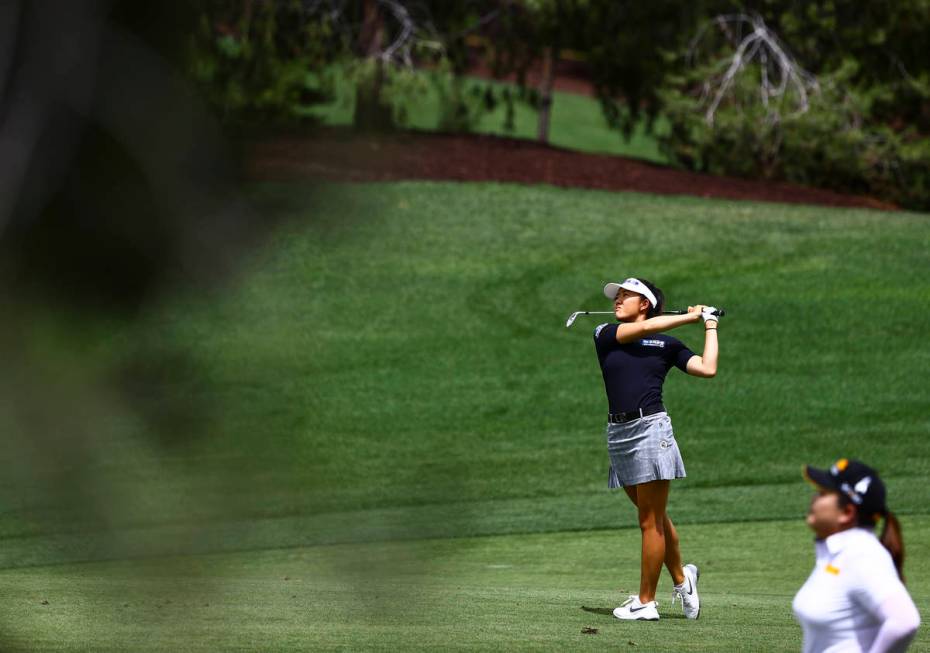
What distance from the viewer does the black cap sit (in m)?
3.59

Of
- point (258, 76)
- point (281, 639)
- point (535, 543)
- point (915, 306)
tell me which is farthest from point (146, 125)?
point (915, 306)

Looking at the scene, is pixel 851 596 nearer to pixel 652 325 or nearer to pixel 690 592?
pixel 652 325

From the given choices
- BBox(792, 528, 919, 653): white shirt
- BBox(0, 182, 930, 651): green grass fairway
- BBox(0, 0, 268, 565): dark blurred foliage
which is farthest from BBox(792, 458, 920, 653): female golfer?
BBox(0, 0, 268, 565): dark blurred foliage

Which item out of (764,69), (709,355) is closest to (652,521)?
(709,355)

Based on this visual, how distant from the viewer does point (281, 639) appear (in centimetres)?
554

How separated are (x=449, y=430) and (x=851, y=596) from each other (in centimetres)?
302

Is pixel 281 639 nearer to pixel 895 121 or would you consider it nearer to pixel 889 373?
pixel 889 373

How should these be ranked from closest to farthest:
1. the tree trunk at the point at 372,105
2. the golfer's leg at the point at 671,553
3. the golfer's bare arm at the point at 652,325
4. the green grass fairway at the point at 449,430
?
1. the green grass fairway at the point at 449,430
2. the tree trunk at the point at 372,105
3. the golfer's bare arm at the point at 652,325
4. the golfer's leg at the point at 671,553

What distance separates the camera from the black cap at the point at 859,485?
3586 mm

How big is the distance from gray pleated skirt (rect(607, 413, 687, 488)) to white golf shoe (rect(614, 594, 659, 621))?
0.60 meters

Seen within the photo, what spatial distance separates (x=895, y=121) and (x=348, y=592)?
2575 cm

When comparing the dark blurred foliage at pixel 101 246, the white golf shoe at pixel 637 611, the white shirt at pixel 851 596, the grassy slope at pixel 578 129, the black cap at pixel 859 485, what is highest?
the dark blurred foliage at pixel 101 246

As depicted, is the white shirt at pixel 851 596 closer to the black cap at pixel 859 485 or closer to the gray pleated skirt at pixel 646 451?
the black cap at pixel 859 485

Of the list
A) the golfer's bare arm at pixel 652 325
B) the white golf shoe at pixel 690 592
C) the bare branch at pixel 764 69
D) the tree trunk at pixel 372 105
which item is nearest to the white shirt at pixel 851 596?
the tree trunk at pixel 372 105
